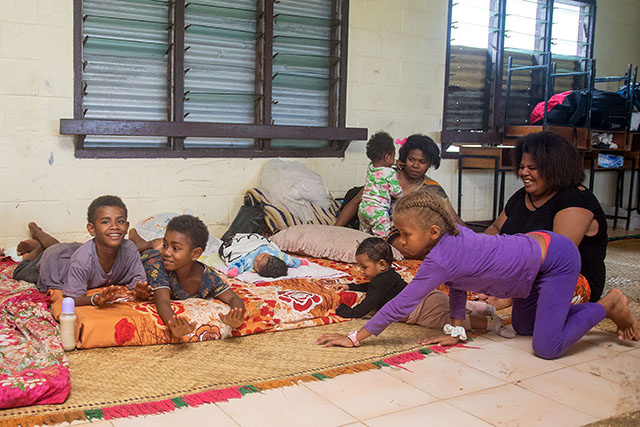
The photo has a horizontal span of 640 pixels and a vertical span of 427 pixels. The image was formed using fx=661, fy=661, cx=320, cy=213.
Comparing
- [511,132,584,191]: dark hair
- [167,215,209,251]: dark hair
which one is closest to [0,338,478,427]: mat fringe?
[167,215,209,251]: dark hair

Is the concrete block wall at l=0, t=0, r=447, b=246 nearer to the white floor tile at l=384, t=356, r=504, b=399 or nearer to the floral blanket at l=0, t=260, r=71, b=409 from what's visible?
the floral blanket at l=0, t=260, r=71, b=409

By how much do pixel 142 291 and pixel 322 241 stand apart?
5.33 feet

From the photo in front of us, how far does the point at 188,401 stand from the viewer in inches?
92.9

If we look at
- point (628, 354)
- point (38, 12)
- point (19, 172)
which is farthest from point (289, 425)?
point (38, 12)

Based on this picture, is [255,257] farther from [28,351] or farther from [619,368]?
[619,368]

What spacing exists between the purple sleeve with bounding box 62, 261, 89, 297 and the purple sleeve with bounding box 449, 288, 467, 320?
175 centimetres

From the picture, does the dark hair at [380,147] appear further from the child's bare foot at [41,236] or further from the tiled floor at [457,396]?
the child's bare foot at [41,236]

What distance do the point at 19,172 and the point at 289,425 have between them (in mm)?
3110

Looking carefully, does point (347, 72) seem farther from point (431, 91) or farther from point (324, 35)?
point (431, 91)

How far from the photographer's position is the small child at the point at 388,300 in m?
3.36

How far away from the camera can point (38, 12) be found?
14.4 ft

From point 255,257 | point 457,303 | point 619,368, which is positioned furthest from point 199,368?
point 619,368

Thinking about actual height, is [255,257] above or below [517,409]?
above

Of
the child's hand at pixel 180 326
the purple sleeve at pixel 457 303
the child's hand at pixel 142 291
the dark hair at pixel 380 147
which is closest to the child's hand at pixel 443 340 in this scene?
the purple sleeve at pixel 457 303
